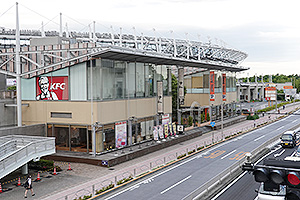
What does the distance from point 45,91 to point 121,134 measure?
30.5 feet

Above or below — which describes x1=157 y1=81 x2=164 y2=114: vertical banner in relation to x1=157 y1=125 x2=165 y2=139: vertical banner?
above

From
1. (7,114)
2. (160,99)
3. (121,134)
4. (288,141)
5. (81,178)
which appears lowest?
(81,178)

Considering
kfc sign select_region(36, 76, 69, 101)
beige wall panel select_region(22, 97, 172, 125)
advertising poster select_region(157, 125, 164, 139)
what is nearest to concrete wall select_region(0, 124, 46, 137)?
beige wall panel select_region(22, 97, 172, 125)

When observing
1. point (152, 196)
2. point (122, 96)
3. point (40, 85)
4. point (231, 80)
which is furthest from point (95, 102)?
point (231, 80)

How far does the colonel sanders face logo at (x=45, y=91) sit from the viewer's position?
Answer: 34.4 metres

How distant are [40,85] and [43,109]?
2.60 m

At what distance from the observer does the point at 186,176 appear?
26.1 meters

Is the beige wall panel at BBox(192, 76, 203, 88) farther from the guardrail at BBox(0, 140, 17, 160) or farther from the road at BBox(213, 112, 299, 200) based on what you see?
the guardrail at BBox(0, 140, 17, 160)

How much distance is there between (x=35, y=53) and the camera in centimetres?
3444

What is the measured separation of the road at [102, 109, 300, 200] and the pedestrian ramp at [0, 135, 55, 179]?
7.69m

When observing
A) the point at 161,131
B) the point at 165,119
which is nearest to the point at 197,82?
the point at 165,119

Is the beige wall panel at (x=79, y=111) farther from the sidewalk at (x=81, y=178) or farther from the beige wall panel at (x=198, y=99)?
the beige wall panel at (x=198, y=99)

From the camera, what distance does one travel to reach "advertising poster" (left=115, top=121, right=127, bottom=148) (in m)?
35.0

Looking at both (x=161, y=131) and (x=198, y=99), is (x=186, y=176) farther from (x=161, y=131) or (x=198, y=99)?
(x=198, y=99)
